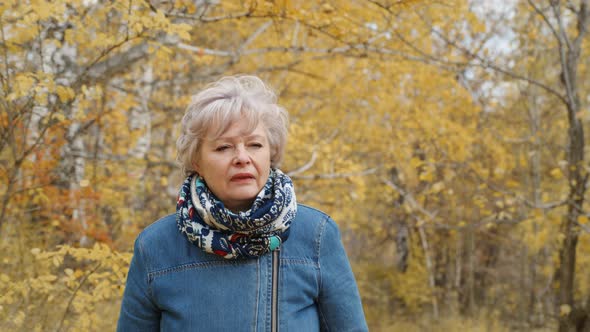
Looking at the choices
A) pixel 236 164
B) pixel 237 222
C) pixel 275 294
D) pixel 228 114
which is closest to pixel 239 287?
pixel 275 294

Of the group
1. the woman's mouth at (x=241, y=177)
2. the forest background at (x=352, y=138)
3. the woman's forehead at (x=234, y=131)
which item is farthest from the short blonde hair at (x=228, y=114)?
the forest background at (x=352, y=138)

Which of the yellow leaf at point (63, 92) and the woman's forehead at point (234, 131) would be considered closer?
the woman's forehead at point (234, 131)

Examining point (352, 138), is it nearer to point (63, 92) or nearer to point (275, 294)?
point (63, 92)

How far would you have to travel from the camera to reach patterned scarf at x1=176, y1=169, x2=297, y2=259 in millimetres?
1502

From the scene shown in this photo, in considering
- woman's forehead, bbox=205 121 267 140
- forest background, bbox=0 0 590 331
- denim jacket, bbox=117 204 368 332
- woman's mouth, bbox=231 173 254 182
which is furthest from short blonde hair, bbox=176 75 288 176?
forest background, bbox=0 0 590 331

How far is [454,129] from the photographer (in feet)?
25.2

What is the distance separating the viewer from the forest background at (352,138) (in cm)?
331

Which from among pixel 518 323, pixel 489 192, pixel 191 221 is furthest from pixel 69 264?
pixel 518 323

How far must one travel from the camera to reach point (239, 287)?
1.59 metres

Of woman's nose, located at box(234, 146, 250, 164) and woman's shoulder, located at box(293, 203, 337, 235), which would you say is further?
woman's shoulder, located at box(293, 203, 337, 235)

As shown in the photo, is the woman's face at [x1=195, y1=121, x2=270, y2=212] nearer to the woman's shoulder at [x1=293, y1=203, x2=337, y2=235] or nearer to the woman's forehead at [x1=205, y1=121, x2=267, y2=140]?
the woman's forehead at [x1=205, y1=121, x2=267, y2=140]

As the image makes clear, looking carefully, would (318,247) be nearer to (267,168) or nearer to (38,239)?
(267,168)

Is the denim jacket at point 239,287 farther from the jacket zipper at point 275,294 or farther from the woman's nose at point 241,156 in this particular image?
the woman's nose at point 241,156

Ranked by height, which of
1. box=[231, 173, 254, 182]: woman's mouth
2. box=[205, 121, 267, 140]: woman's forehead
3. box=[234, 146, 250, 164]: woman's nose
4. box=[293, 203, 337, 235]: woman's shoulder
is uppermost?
box=[205, 121, 267, 140]: woman's forehead
